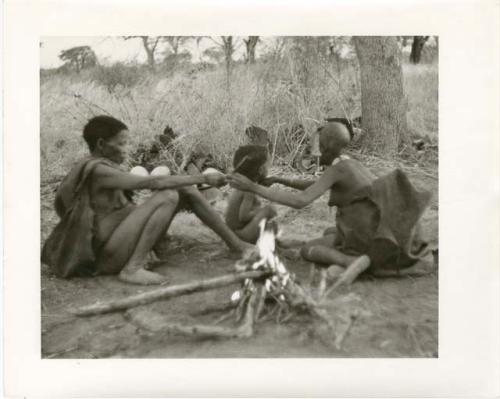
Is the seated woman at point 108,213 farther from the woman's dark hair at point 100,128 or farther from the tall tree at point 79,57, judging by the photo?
the tall tree at point 79,57

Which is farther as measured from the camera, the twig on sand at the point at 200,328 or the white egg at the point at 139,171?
the white egg at the point at 139,171

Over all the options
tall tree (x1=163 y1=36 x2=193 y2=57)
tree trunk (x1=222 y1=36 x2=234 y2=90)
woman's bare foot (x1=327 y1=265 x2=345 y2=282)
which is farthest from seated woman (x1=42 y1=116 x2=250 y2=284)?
woman's bare foot (x1=327 y1=265 x2=345 y2=282)

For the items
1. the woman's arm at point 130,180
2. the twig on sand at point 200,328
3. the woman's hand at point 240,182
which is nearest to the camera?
the twig on sand at point 200,328

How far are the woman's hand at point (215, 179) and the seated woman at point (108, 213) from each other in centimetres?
10

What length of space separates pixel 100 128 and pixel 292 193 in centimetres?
171

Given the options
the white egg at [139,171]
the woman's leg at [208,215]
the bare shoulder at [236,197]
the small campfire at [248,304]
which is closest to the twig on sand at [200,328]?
the small campfire at [248,304]

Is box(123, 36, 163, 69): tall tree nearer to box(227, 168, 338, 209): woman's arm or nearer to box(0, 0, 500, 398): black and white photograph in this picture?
box(0, 0, 500, 398): black and white photograph

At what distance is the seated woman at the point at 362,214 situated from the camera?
5.10 meters

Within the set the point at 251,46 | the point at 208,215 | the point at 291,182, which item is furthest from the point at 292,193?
the point at 251,46

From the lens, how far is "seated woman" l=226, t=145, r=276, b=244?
5.17 m

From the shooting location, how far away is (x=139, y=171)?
513 centimetres
